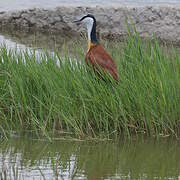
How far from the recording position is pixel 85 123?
7.24m

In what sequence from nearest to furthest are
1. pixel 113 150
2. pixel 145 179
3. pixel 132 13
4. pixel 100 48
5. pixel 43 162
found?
pixel 145 179
pixel 43 162
pixel 113 150
pixel 100 48
pixel 132 13

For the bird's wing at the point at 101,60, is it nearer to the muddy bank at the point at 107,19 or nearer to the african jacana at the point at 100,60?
the african jacana at the point at 100,60

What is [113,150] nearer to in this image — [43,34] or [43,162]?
[43,162]

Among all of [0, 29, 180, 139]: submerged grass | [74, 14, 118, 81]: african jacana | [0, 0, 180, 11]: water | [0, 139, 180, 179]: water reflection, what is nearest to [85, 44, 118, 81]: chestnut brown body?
[74, 14, 118, 81]: african jacana

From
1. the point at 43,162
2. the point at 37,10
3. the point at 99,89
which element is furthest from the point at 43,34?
the point at 43,162

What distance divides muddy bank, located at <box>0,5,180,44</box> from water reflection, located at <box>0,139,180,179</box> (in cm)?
665

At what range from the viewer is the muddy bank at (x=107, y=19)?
13.9 metres

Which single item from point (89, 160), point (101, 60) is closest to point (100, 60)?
point (101, 60)

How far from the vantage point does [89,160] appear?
659 centimetres

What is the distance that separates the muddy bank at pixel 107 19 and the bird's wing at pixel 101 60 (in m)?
5.23

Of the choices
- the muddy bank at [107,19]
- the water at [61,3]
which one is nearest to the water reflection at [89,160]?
the muddy bank at [107,19]

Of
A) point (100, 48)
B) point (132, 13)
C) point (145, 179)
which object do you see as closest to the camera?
point (145, 179)

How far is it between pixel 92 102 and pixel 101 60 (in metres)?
0.94

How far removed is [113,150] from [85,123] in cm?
43
